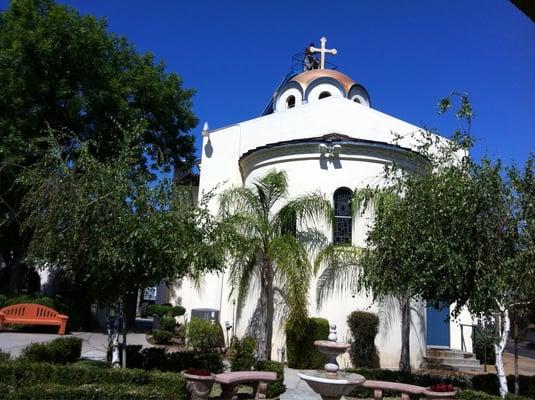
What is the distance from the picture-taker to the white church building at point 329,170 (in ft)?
48.8

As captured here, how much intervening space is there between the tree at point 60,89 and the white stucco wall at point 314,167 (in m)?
3.07

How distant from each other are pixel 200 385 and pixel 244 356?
3.63 m

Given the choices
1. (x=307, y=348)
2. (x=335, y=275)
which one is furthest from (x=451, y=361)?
(x=307, y=348)

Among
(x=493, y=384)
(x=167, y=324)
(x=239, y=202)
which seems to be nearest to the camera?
(x=493, y=384)

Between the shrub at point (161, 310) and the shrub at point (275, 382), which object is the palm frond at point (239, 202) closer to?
the shrub at point (275, 382)

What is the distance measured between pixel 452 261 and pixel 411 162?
24.6 ft

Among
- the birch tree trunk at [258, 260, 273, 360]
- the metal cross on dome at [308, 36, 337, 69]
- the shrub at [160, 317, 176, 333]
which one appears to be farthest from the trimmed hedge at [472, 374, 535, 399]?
the metal cross on dome at [308, 36, 337, 69]

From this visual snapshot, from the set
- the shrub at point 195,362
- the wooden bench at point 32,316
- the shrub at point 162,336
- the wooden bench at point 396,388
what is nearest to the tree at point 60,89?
the wooden bench at point 32,316

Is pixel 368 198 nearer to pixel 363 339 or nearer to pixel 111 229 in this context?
pixel 363 339

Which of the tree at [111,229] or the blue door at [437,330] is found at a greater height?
the tree at [111,229]

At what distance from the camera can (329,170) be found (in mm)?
15844

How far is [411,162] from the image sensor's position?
16.2 m

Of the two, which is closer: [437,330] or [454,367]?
[454,367]

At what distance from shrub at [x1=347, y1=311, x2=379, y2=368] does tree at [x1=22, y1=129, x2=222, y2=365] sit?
5.38 m
